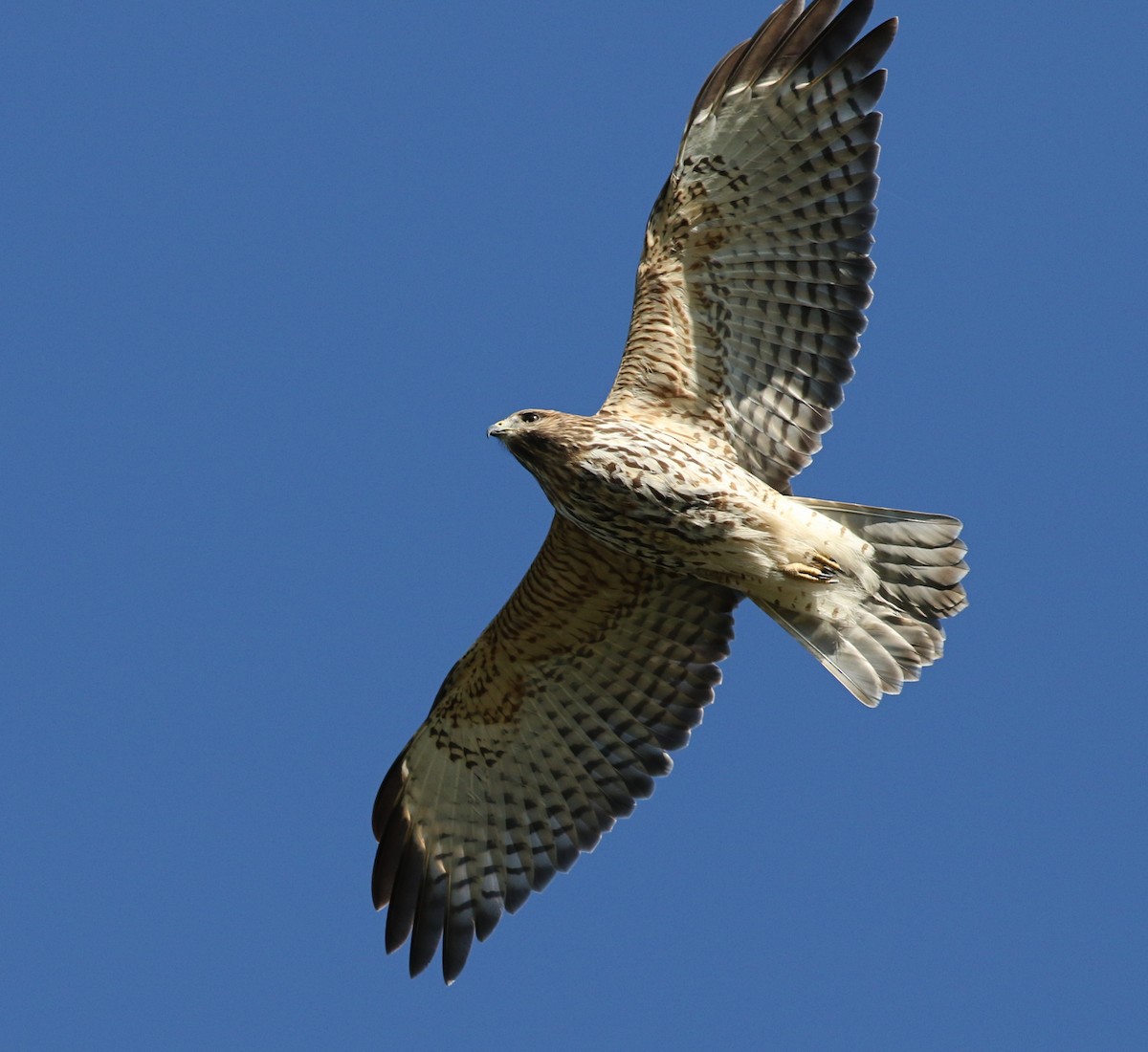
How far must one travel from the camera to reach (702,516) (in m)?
11.0

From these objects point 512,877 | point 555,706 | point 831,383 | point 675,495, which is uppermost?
point 831,383

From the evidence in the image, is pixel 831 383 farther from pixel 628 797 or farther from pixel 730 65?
pixel 628 797

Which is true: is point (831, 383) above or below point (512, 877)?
above

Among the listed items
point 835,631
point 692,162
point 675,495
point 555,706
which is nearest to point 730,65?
point 692,162

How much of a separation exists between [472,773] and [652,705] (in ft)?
4.12

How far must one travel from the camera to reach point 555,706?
40.3 feet

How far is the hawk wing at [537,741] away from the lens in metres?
12.0

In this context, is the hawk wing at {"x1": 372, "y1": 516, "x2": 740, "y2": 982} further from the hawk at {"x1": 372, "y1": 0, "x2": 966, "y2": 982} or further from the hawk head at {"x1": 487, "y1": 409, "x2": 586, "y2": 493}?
the hawk head at {"x1": 487, "y1": 409, "x2": 586, "y2": 493}

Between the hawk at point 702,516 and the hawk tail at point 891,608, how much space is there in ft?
0.04

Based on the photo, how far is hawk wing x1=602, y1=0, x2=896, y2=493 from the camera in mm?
11000

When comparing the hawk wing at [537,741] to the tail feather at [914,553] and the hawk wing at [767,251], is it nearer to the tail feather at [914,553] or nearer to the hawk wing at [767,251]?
the tail feather at [914,553]

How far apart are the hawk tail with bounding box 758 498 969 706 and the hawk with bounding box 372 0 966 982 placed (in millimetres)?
12

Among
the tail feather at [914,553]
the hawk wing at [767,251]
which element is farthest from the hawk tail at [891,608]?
the hawk wing at [767,251]

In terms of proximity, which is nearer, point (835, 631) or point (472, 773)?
point (835, 631)
